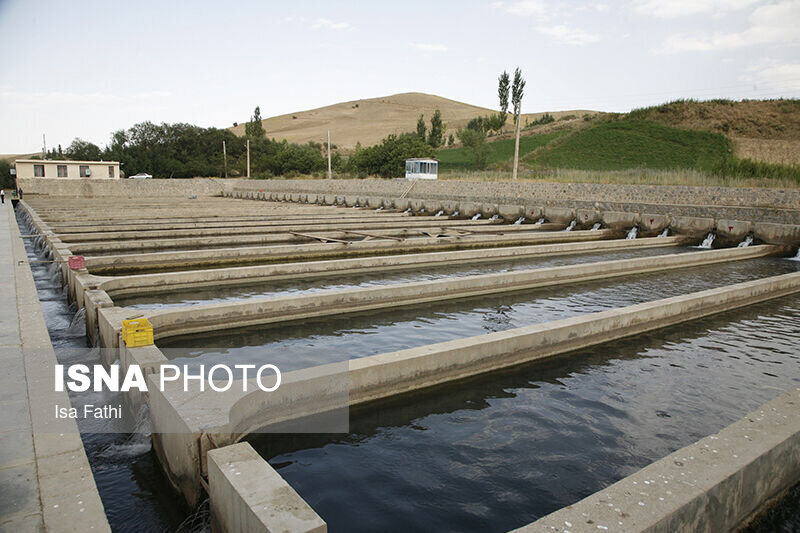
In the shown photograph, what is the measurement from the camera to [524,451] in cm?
436

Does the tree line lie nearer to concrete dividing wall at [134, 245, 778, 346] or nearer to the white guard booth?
the white guard booth

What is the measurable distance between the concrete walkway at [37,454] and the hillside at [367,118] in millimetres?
94755

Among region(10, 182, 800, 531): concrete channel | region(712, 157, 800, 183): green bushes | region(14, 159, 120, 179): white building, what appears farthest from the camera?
region(14, 159, 120, 179): white building

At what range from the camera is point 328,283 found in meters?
10.5

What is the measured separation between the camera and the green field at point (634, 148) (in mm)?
41656

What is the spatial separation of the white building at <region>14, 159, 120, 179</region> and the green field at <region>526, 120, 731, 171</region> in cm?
3712

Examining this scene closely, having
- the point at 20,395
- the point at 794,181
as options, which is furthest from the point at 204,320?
the point at 794,181

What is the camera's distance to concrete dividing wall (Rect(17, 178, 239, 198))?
41000 mm

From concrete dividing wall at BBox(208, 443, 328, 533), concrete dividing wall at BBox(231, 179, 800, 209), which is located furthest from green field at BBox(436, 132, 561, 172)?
concrete dividing wall at BBox(208, 443, 328, 533)

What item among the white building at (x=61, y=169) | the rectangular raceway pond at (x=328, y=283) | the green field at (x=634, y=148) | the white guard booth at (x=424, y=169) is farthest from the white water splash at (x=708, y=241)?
the white building at (x=61, y=169)

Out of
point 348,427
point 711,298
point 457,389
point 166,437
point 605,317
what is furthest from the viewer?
point 711,298

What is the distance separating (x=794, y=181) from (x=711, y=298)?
14930 millimetres

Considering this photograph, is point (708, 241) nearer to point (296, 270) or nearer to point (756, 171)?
point (756, 171)

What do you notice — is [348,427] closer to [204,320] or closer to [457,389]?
[457,389]
